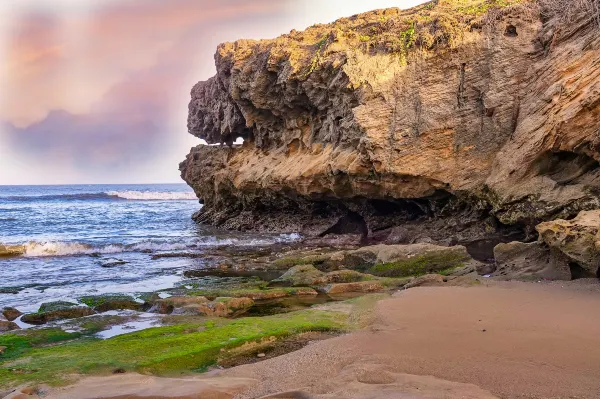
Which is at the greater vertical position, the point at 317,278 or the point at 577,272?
the point at 577,272

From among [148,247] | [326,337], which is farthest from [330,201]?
[326,337]

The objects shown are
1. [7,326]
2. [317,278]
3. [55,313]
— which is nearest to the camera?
[7,326]

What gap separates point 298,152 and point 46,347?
753 inches

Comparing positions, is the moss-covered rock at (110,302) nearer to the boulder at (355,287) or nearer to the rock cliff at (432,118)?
the boulder at (355,287)

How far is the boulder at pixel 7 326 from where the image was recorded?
931 cm

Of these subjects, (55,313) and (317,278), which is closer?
(55,313)

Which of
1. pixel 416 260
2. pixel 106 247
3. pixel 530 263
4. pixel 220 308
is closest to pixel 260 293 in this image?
pixel 220 308

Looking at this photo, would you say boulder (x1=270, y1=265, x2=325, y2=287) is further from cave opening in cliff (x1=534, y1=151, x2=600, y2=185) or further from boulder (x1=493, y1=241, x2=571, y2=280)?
cave opening in cliff (x1=534, y1=151, x2=600, y2=185)

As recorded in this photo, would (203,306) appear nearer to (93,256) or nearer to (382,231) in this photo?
(93,256)

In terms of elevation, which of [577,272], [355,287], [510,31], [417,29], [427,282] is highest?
[417,29]

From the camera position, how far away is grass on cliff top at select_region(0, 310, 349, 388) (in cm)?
650

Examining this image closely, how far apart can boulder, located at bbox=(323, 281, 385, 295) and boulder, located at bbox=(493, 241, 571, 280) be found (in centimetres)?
285

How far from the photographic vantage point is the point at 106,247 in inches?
939

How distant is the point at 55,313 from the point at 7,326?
93cm
